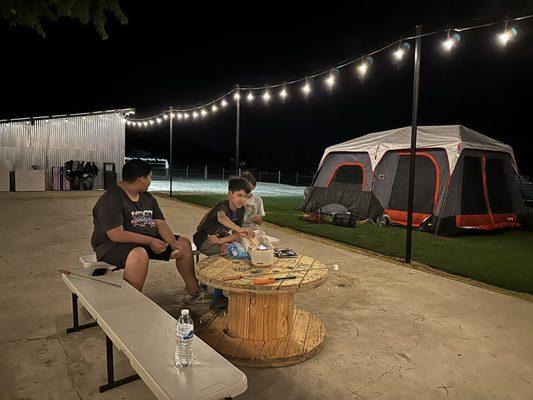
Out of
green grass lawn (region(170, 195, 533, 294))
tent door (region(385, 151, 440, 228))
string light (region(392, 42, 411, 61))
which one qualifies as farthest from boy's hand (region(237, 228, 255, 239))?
tent door (region(385, 151, 440, 228))

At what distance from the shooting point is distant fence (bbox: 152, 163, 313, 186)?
2789 cm

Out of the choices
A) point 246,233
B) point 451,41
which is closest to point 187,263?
point 246,233

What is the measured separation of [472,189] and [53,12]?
871cm

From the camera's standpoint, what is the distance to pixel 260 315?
2959mm

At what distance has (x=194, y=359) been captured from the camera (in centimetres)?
186

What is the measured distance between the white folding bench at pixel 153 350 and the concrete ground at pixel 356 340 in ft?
1.53

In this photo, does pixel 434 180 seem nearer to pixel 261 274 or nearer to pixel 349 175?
pixel 349 175

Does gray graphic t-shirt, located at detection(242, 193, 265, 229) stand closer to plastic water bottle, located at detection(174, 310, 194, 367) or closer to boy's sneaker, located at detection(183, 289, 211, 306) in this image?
boy's sneaker, located at detection(183, 289, 211, 306)

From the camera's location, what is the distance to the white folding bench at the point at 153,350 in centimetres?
166

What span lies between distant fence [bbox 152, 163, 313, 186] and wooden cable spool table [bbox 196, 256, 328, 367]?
2425cm

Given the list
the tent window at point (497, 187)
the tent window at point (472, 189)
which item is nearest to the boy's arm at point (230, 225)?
the tent window at point (472, 189)

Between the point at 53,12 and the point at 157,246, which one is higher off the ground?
the point at 53,12

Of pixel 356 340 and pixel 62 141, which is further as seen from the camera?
pixel 62 141

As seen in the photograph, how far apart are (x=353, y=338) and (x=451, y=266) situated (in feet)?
10.3
